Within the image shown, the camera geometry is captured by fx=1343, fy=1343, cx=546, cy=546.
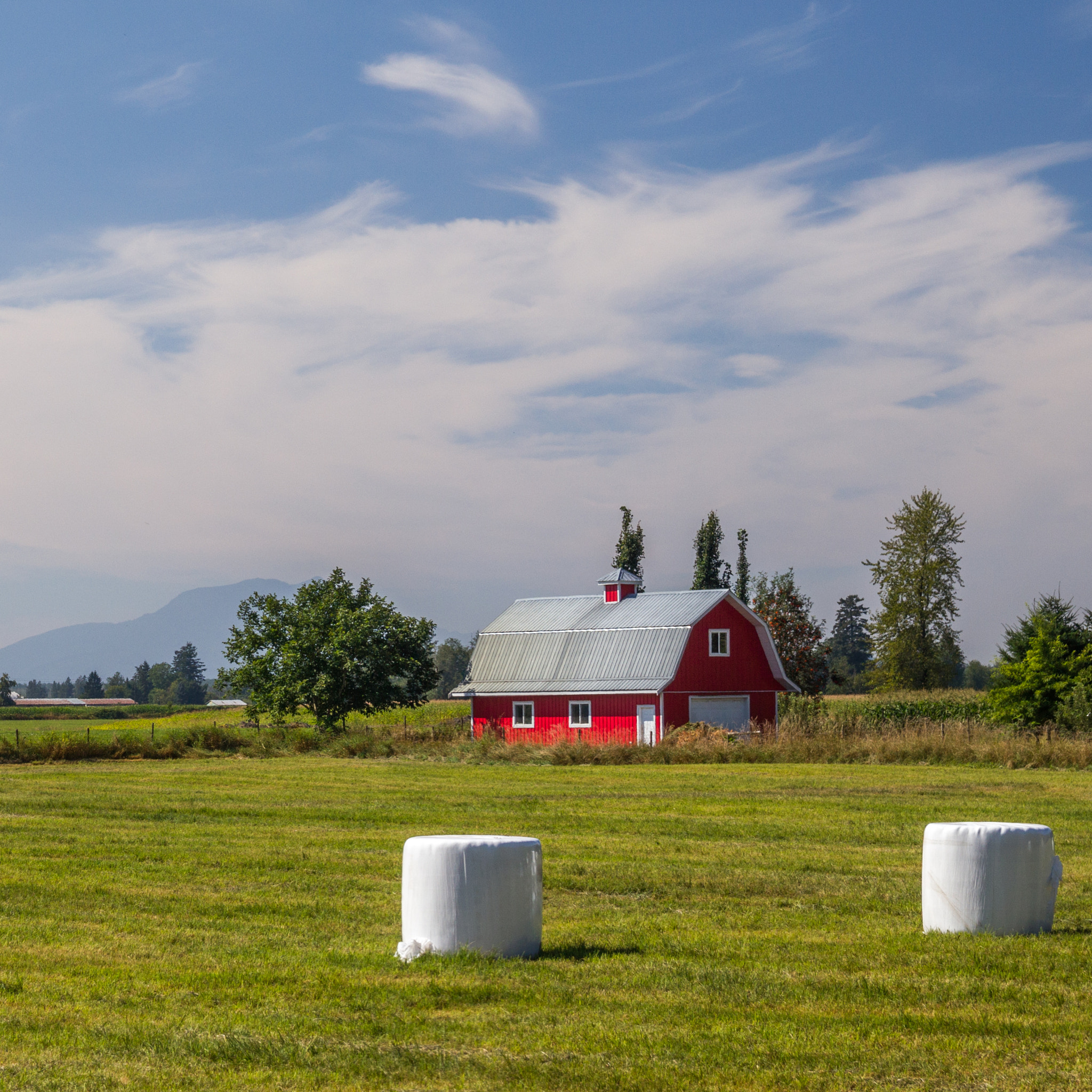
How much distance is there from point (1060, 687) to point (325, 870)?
92.9ft

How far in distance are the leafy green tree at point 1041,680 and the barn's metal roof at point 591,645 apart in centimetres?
1181

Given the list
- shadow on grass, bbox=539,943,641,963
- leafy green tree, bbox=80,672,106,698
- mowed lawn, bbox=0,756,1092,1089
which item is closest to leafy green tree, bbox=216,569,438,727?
mowed lawn, bbox=0,756,1092,1089

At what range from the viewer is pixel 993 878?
31.7 ft

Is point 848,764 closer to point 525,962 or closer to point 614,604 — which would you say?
point 614,604

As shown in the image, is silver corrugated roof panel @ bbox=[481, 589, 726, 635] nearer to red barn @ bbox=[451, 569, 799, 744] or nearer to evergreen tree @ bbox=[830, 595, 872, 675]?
red barn @ bbox=[451, 569, 799, 744]

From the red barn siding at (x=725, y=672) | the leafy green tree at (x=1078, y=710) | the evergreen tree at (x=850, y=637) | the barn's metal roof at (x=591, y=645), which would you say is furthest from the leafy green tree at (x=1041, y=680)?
the evergreen tree at (x=850, y=637)

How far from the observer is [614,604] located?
171ft

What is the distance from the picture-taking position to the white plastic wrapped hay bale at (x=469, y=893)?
8.80 m

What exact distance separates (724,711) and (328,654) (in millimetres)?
15004

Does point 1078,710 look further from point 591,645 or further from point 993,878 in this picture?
point 993,878

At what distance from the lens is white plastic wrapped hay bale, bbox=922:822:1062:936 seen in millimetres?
9625

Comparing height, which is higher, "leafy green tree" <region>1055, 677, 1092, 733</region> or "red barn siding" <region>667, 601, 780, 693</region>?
"red barn siding" <region>667, 601, 780, 693</region>

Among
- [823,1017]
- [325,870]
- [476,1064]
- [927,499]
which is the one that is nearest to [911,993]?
[823,1017]

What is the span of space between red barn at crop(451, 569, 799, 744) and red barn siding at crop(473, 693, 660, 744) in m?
0.04
